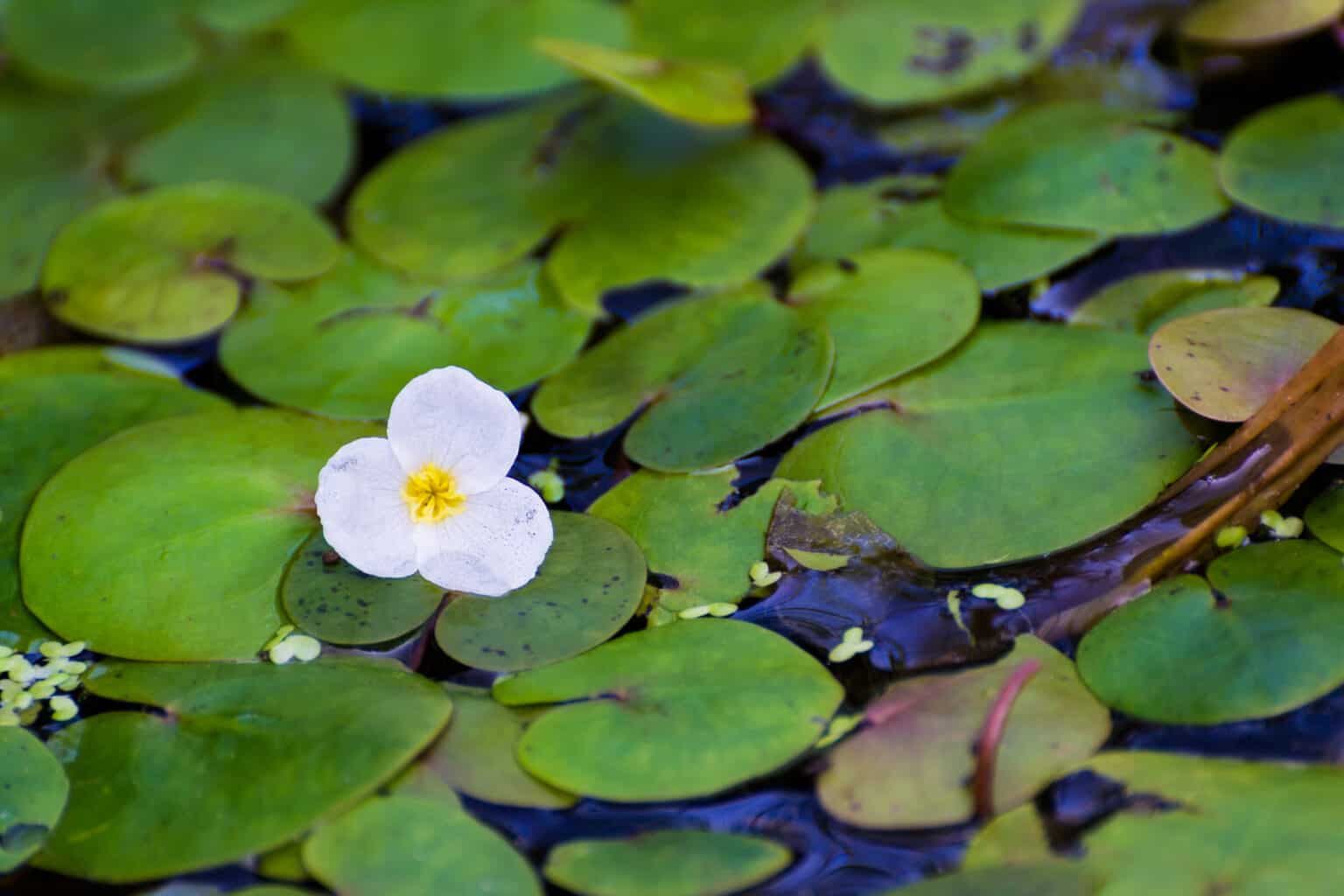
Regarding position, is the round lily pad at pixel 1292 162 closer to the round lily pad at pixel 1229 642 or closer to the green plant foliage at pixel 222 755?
the round lily pad at pixel 1229 642

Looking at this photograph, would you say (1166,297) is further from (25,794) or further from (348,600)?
(25,794)

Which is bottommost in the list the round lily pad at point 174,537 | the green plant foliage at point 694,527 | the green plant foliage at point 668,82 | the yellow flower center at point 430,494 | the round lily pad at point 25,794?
the round lily pad at point 25,794

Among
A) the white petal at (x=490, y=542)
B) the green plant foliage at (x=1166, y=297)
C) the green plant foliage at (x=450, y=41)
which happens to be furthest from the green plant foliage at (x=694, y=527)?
the green plant foliage at (x=450, y=41)

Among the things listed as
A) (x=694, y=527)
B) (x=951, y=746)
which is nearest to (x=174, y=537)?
(x=694, y=527)

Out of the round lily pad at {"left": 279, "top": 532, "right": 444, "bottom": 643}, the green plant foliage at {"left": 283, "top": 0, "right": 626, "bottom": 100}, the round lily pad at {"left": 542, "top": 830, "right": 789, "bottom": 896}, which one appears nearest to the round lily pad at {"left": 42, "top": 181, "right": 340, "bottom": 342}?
the green plant foliage at {"left": 283, "top": 0, "right": 626, "bottom": 100}

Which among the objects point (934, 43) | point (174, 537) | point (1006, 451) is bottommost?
point (174, 537)

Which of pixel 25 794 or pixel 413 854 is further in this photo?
pixel 25 794

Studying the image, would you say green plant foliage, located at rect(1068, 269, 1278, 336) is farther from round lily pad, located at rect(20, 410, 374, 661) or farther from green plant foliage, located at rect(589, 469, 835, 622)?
round lily pad, located at rect(20, 410, 374, 661)
